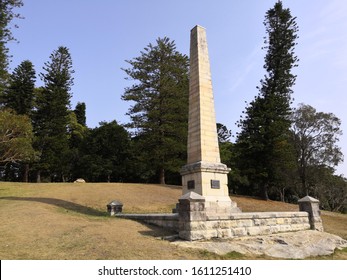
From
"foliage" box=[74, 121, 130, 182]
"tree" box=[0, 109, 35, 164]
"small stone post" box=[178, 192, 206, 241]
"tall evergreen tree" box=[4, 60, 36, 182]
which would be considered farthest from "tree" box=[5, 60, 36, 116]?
"small stone post" box=[178, 192, 206, 241]

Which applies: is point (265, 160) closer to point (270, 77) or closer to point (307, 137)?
point (307, 137)

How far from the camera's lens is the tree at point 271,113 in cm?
2675

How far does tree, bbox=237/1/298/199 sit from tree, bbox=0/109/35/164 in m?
18.3

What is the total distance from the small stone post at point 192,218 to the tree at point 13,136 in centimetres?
1759

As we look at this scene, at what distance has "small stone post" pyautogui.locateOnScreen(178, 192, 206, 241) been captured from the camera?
8789mm

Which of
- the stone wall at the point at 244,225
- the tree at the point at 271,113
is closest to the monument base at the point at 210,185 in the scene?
the stone wall at the point at 244,225

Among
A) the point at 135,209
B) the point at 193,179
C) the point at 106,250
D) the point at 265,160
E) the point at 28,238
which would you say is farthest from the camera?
the point at 265,160

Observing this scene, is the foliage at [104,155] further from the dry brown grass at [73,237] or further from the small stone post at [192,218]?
the small stone post at [192,218]

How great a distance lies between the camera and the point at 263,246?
9.07 metres

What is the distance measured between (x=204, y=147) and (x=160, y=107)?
1886 centimetres

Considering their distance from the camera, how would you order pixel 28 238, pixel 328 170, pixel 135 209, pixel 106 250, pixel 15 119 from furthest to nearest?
pixel 328 170 → pixel 15 119 → pixel 135 209 → pixel 28 238 → pixel 106 250

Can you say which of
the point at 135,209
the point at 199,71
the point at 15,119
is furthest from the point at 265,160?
the point at 15,119

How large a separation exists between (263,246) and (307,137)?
25292 mm

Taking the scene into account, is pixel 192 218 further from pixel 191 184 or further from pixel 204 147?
pixel 204 147
